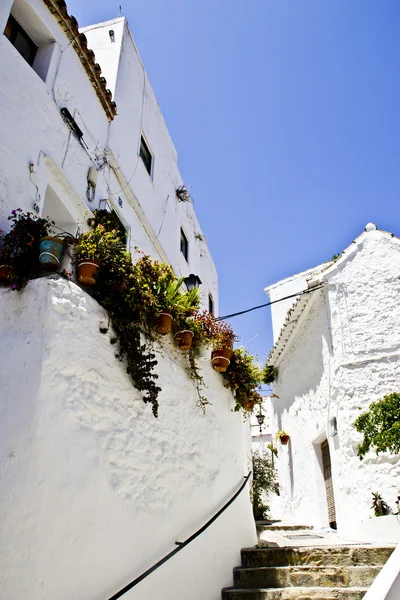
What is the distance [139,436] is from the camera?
4.95m

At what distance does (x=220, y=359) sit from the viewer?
6.99 meters

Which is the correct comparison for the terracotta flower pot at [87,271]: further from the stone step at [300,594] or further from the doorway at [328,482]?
the doorway at [328,482]

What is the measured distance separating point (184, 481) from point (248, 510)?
7.16 ft

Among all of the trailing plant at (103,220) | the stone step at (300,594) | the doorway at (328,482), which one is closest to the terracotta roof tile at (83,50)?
the trailing plant at (103,220)

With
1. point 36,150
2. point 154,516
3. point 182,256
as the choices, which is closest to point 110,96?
point 36,150

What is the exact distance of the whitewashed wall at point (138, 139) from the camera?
9.51 metres

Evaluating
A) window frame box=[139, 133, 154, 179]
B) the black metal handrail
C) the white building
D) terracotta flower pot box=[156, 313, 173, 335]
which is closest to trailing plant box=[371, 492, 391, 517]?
the white building

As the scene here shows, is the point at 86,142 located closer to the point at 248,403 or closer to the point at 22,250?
the point at 22,250

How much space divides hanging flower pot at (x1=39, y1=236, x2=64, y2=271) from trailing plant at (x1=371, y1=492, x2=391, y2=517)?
6.71 metres

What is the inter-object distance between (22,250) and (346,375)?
6.90m

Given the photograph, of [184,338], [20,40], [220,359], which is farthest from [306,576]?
[20,40]

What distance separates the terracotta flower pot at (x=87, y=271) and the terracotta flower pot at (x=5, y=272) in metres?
0.67

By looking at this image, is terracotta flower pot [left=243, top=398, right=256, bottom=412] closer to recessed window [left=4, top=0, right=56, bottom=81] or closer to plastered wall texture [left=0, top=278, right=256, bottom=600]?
plastered wall texture [left=0, top=278, right=256, bottom=600]

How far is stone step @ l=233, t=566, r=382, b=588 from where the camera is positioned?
17.0 feet
